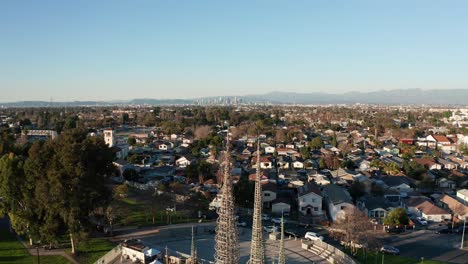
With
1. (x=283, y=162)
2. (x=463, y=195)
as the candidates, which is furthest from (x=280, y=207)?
(x=283, y=162)

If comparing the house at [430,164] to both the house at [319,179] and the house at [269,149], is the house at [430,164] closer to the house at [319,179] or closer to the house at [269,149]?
the house at [319,179]

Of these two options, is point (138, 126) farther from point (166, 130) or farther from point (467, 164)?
point (467, 164)

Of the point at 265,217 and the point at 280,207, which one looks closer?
the point at 265,217

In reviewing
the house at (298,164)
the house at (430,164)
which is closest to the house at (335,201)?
the house at (298,164)

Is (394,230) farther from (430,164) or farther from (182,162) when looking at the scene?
(182,162)

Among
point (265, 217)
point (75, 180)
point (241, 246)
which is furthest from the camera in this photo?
point (265, 217)

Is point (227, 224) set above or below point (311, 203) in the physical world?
above

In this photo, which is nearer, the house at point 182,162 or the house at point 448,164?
the house at point 448,164
